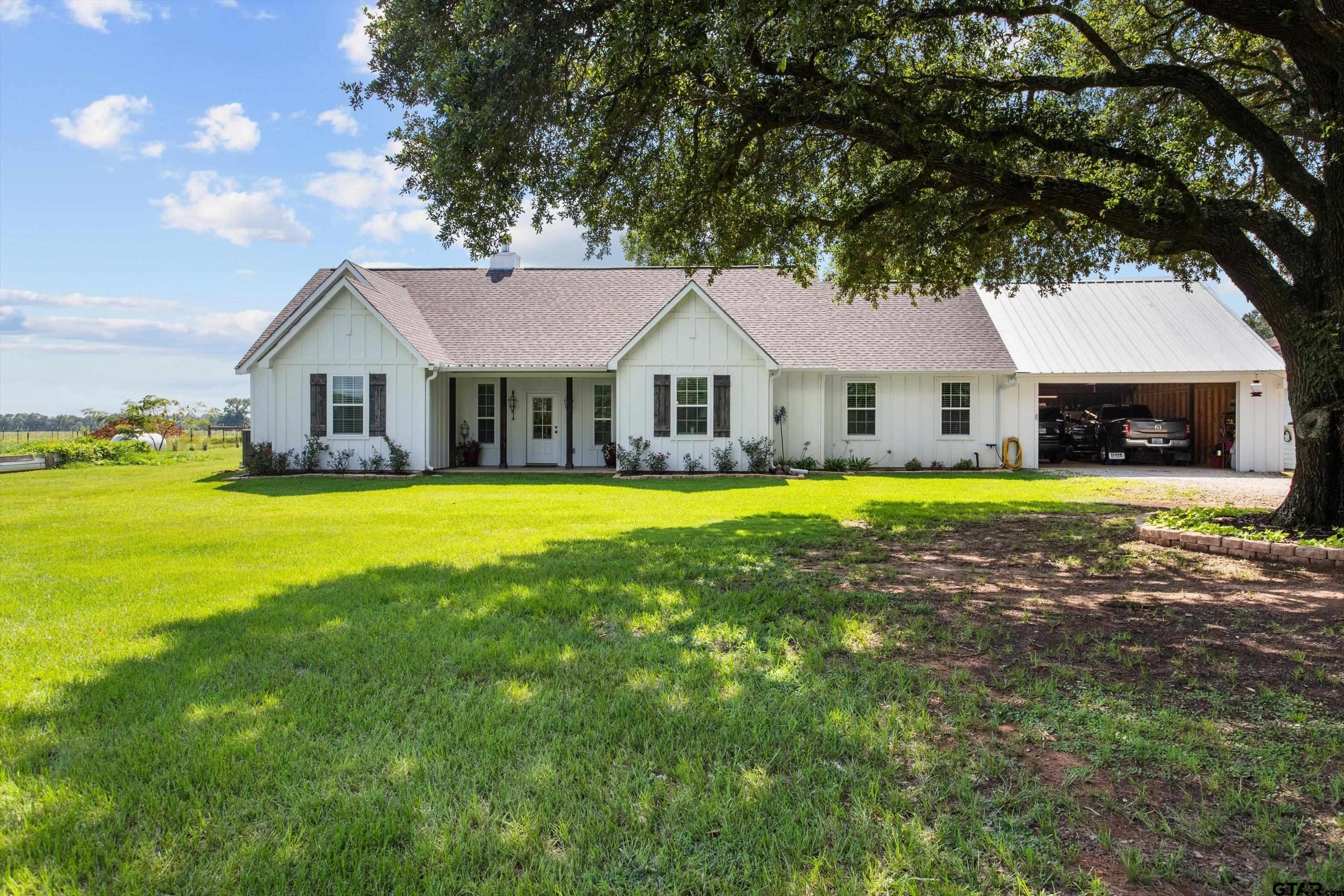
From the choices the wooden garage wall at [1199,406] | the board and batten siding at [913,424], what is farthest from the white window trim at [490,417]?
the wooden garage wall at [1199,406]

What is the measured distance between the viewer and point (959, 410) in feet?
67.5

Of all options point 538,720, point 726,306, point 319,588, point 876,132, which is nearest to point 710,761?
point 538,720

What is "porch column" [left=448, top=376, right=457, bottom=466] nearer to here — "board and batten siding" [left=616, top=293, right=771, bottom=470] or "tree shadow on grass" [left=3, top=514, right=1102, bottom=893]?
"board and batten siding" [left=616, top=293, right=771, bottom=470]

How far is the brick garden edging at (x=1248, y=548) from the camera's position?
725 centimetres

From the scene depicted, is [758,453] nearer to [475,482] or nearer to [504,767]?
[475,482]

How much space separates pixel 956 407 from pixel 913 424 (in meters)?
1.34

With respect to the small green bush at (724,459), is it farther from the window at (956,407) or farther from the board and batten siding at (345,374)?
the board and batten siding at (345,374)

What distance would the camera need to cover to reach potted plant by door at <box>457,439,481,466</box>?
2047 cm

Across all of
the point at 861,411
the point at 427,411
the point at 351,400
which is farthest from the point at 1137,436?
the point at 351,400

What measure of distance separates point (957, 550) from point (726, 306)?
15.2 m

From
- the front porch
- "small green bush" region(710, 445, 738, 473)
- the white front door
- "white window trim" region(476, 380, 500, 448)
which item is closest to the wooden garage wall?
"small green bush" region(710, 445, 738, 473)

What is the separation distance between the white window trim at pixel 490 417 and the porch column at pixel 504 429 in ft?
0.26

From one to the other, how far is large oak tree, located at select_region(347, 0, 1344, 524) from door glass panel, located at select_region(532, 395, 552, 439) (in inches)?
376

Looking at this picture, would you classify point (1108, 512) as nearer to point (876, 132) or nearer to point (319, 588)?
point (876, 132)
